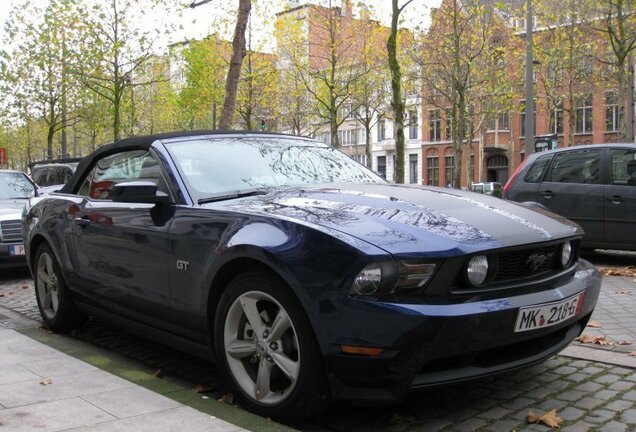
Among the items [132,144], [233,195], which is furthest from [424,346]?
[132,144]

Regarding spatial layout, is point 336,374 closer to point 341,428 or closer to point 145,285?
point 341,428

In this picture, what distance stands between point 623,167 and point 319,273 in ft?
23.3

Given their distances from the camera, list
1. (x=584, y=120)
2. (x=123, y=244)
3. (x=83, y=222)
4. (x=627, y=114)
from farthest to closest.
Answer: (x=584, y=120) < (x=627, y=114) < (x=83, y=222) < (x=123, y=244)

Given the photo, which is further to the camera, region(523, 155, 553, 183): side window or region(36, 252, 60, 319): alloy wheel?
region(523, 155, 553, 183): side window

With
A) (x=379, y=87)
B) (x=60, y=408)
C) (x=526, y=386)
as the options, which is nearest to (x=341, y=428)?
(x=526, y=386)

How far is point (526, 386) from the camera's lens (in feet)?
12.2

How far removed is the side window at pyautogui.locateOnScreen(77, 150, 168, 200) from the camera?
4.33 metres

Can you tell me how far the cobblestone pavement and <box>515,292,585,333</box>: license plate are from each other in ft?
1.68

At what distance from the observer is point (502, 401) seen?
349cm

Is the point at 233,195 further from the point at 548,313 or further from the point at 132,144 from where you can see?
the point at 548,313

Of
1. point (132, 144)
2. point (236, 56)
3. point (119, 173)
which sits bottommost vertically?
point (119, 173)

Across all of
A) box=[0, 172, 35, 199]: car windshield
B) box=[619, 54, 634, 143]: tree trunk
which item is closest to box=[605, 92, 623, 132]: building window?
box=[619, 54, 634, 143]: tree trunk

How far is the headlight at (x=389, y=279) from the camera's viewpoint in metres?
2.79

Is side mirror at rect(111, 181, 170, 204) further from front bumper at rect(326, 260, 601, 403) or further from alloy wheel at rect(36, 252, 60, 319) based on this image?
alloy wheel at rect(36, 252, 60, 319)
